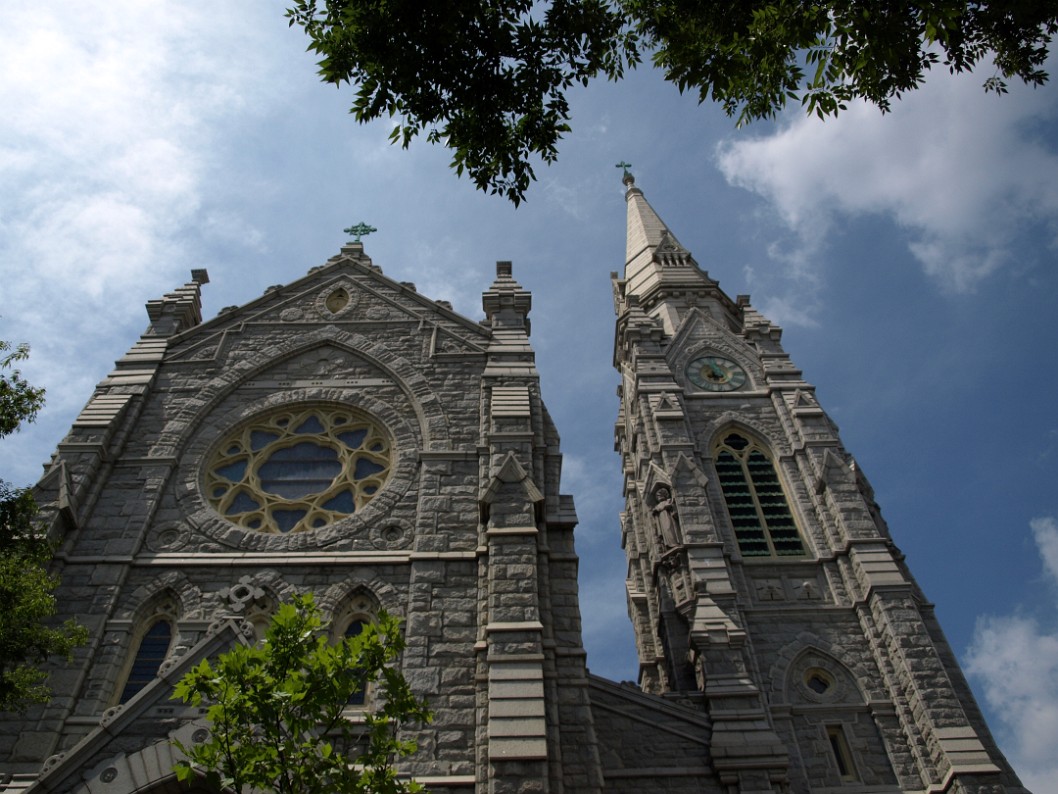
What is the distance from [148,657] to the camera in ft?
38.1

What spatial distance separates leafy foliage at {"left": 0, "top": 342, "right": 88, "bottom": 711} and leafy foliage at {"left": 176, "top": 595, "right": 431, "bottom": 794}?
9.84 feet

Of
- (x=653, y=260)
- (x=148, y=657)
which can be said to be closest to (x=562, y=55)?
(x=148, y=657)

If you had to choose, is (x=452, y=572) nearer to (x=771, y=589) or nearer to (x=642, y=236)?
(x=771, y=589)

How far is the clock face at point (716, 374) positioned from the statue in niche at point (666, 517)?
6.75 m

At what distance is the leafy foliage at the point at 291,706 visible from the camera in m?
7.03

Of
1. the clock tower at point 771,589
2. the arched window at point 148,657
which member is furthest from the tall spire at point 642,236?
the arched window at point 148,657

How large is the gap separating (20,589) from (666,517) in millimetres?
15027

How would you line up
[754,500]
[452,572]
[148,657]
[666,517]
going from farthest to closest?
1. [754,500]
2. [666,517]
3. [452,572]
4. [148,657]

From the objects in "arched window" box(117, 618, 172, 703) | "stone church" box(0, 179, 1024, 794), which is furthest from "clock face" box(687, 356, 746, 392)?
"arched window" box(117, 618, 172, 703)

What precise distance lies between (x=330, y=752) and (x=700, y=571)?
14.4 meters

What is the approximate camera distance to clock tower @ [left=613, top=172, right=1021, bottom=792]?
1623 centimetres

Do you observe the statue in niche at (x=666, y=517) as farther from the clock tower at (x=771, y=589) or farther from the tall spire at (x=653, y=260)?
the tall spire at (x=653, y=260)

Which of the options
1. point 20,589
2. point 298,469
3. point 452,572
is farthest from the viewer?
point 298,469

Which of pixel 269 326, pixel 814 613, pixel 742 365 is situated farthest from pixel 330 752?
pixel 742 365
